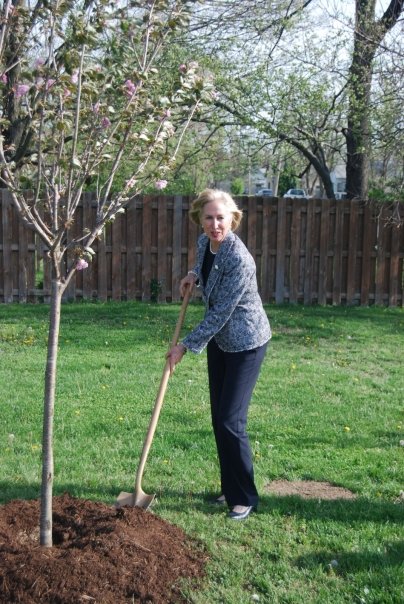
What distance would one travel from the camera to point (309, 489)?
4570 millimetres

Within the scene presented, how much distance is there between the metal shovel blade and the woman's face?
153 cm

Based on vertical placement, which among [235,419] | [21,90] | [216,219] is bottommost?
[235,419]

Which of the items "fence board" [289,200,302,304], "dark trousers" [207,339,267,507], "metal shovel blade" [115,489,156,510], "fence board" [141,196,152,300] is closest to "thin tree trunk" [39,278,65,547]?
"metal shovel blade" [115,489,156,510]

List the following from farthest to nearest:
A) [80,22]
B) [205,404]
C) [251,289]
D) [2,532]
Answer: [205,404], [251,289], [2,532], [80,22]

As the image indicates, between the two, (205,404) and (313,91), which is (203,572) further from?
(313,91)

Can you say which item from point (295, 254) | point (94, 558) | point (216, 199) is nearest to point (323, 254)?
point (295, 254)

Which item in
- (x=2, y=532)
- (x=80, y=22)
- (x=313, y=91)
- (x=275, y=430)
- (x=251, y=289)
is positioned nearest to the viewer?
(x=80, y=22)

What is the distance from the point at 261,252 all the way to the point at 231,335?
8354 mm

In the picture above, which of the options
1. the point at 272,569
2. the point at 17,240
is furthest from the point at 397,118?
the point at 272,569

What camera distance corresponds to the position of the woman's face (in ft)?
12.9

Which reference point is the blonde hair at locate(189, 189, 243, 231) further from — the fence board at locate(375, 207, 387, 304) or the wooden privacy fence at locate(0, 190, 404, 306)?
the fence board at locate(375, 207, 387, 304)

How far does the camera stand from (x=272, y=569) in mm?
3500

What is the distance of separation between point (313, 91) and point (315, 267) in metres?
3.22

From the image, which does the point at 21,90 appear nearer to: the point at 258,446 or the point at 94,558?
the point at 94,558
